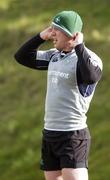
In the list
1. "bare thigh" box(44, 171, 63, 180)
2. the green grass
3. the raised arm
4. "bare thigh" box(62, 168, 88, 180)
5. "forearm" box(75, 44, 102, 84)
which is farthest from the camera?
the green grass

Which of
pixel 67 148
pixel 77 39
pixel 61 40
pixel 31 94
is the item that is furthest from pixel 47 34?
pixel 31 94

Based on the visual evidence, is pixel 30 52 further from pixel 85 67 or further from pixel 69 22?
pixel 85 67

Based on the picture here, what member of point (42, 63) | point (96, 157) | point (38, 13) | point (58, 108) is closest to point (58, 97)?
point (58, 108)

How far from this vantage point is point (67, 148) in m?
8.20

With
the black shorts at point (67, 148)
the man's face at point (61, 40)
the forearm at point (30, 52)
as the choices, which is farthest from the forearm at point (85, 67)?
the forearm at point (30, 52)

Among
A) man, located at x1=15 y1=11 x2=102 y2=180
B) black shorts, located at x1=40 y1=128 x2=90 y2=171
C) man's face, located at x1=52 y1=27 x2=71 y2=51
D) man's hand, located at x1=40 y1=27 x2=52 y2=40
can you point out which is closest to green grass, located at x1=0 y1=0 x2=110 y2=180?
man's hand, located at x1=40 y1=27 x2=52 y2=40

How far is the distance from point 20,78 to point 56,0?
7286 mm

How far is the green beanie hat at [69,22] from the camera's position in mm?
8164

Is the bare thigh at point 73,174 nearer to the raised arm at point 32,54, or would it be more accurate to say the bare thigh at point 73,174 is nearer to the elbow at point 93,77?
the elbow at point 93,77

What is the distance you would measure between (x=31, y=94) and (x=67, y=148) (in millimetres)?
15573

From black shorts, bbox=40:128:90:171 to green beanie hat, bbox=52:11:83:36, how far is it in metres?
0.99

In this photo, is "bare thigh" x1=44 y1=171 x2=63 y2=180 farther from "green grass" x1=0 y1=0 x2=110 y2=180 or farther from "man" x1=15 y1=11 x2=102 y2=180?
"green grass" x1=0 y1=0 x2=110 y2=180

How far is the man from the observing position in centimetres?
811

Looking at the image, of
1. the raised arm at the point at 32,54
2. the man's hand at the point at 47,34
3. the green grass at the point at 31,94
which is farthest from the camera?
the green grass at the point at 31,94
